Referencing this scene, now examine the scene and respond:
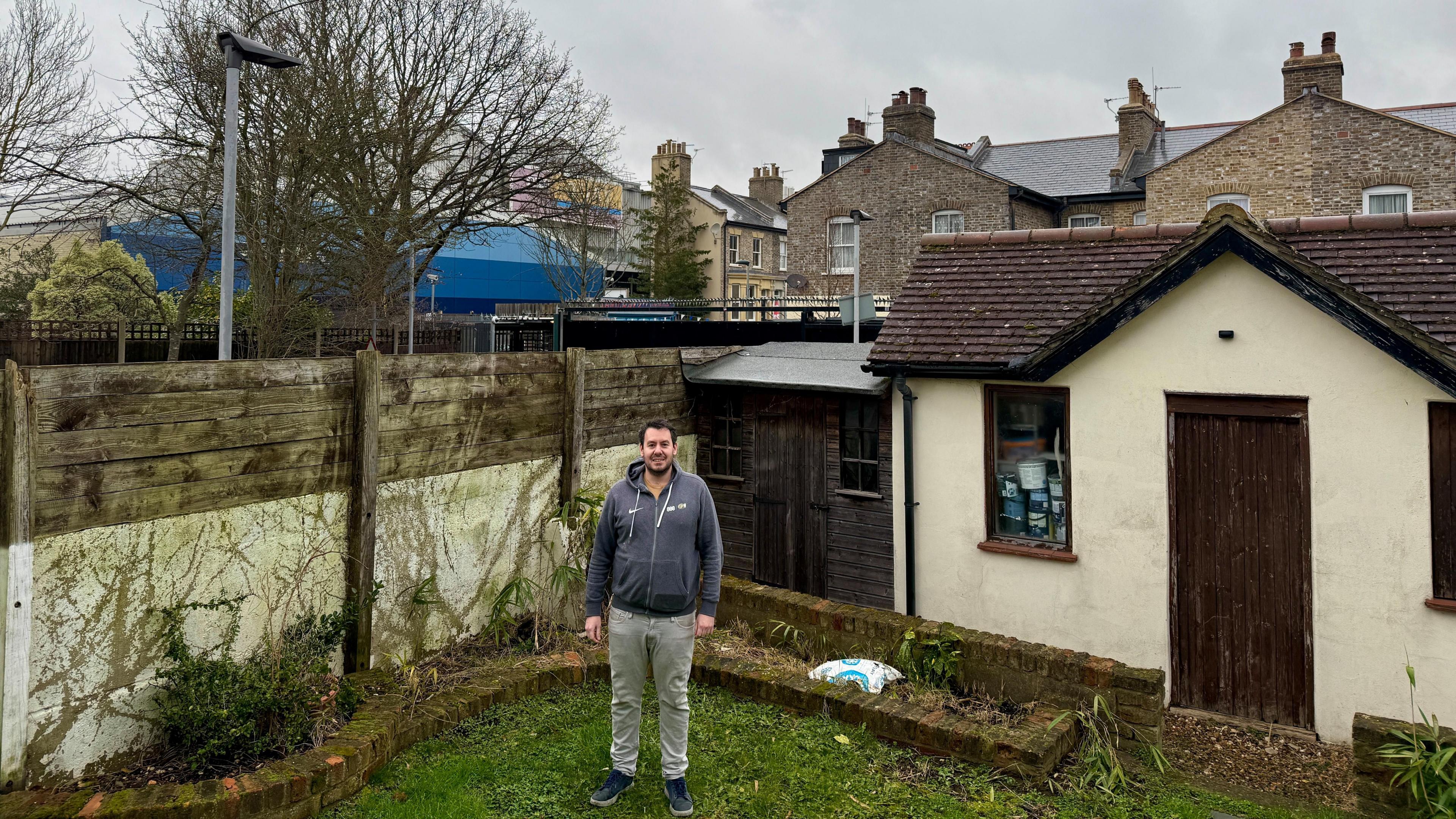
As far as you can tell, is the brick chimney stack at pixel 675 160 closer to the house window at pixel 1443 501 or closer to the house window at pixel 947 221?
the house window at pixel 947 221

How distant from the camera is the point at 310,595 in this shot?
20.6 ft

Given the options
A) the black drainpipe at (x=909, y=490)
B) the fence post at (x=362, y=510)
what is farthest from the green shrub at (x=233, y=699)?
the black drainpipe at (x=909, y=490)

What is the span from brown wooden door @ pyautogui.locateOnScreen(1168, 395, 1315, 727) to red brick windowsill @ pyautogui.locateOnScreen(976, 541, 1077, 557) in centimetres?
89

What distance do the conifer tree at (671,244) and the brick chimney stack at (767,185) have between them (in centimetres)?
1021

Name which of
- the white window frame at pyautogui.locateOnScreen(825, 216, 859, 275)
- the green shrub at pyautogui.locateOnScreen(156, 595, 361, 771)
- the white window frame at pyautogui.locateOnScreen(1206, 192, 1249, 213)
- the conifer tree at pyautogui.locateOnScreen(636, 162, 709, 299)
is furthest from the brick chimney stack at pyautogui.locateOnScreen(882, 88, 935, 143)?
the green shrub at pyautogui.locateOnScreen(156, 595, 361, 771)

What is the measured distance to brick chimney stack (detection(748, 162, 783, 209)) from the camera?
199 feet

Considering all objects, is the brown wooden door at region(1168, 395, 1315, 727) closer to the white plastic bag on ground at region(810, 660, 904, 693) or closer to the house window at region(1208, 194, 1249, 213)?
the white plastic bag on ground at region(810, 660, 904, 693)

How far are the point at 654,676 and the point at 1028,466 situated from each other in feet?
16.5

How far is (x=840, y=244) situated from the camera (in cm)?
3394

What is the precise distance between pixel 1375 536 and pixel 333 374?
7.72 meters

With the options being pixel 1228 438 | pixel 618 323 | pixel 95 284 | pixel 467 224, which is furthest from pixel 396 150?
pixel 1228 438

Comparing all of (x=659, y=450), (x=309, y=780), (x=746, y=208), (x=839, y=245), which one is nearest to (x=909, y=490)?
(x=659, y=450)

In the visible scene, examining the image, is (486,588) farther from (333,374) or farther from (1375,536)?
(1375,536)

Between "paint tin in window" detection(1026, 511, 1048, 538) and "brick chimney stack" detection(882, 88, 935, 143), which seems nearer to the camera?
"paint tin in window" detection(1026, 511, 1048, 538)
